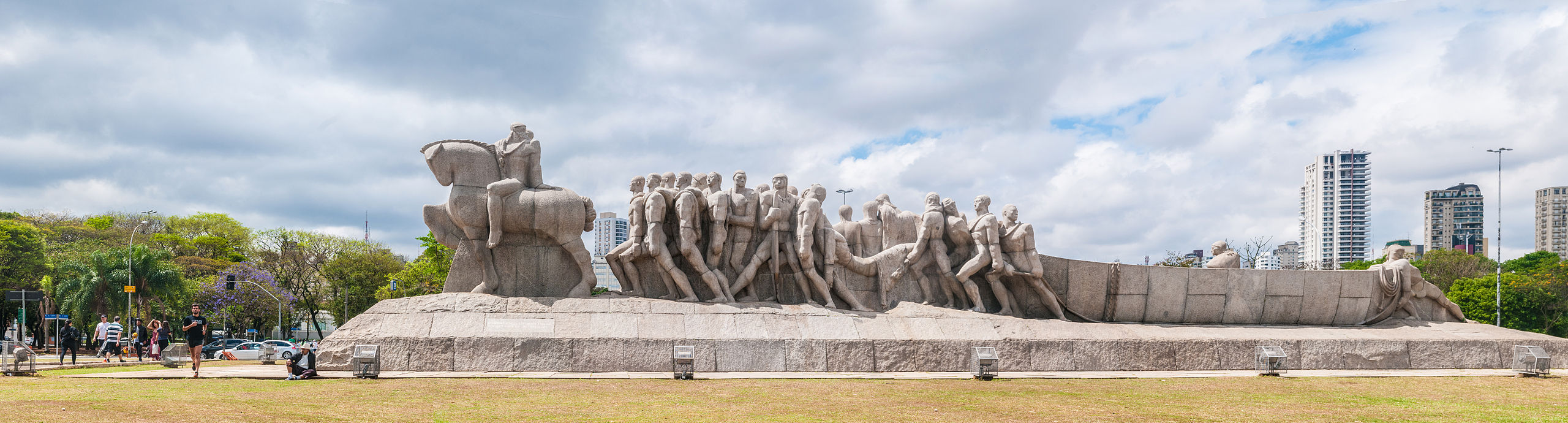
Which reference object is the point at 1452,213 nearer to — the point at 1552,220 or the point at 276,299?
the point at 1552,220

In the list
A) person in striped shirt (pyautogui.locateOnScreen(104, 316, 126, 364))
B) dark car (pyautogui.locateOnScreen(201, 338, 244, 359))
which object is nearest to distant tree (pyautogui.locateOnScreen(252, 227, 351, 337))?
dark car (pyautogui.locateOnScreen(201, 338, 244, 359))

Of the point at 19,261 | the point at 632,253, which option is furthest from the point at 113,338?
the point at 19,261

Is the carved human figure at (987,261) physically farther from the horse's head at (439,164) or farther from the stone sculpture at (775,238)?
the horse's head at (439,164)

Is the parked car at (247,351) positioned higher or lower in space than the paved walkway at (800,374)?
lower

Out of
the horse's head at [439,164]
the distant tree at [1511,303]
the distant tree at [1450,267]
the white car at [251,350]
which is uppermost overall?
the horse's head at [439,164]

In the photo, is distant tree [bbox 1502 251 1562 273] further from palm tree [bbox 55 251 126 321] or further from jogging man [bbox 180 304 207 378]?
palm tree [bbox 55 251 126 321]

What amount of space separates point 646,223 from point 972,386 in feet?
19.2

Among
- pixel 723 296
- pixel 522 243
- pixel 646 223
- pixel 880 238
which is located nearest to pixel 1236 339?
A: pixel 880 238

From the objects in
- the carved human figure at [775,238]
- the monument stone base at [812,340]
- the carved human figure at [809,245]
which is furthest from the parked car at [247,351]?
the carved human figure at [809,245]

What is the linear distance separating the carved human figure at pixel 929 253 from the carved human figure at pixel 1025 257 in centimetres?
94

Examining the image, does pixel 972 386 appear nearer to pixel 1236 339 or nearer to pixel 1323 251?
pixel 1236 339

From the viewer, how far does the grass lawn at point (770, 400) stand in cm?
797

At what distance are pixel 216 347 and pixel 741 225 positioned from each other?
1917 centimetres

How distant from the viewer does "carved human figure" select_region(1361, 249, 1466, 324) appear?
1702 cm
